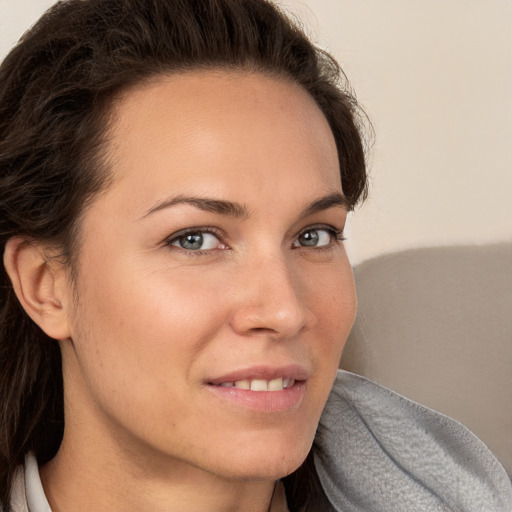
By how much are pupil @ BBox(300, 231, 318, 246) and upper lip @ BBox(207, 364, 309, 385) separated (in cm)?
18

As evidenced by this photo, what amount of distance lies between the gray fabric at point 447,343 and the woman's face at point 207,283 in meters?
0.53

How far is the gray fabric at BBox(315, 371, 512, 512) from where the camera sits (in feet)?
4.38

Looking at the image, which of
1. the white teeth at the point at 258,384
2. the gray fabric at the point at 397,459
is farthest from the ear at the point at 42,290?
the gray fabric at the point at 397,459

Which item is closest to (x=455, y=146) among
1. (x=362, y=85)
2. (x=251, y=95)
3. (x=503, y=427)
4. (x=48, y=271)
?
(x=362, y=85)

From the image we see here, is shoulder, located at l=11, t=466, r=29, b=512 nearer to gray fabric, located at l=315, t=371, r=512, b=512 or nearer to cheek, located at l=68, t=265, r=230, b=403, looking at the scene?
cheek, located at l=68, t=265, r=230, b=403

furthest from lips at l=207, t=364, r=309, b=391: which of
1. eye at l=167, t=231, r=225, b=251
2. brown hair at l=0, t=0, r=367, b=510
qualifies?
brown hair at l=0, t=0, r=367, b=510

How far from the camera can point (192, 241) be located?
3.70 ft

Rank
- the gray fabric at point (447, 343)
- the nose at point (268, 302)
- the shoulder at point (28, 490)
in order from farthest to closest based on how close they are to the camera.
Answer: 1. the gray fabric at point (447, 343)
2. the shoulder at point (28, 490)
3. the nose at point (268, 302)

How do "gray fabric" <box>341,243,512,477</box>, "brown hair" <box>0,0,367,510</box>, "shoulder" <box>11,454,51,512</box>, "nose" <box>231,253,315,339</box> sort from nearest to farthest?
"nose" <box>231,253,315,339</box>, "brown hair" <box>0,0,367,510</box>, "shoulder" <box>11,454,51,512</box>, "gray fabric" <box>341,243,512,477</box>

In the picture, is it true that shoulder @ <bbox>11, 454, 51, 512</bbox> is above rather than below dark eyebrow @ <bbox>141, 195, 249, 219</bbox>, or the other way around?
below

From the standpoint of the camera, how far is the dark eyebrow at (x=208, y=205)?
1094mm

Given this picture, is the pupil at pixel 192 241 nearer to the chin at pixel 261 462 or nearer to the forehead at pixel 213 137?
the forehead at pixel 213 137

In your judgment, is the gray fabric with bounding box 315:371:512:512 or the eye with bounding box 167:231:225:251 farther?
the gray fabric with bounding box 315:371:512:512

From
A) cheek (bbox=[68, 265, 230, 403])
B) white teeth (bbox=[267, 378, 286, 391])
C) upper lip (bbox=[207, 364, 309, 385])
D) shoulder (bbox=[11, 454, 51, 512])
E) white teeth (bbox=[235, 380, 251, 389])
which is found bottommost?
shoulder (bbox=[11, 454, 51, 512])
